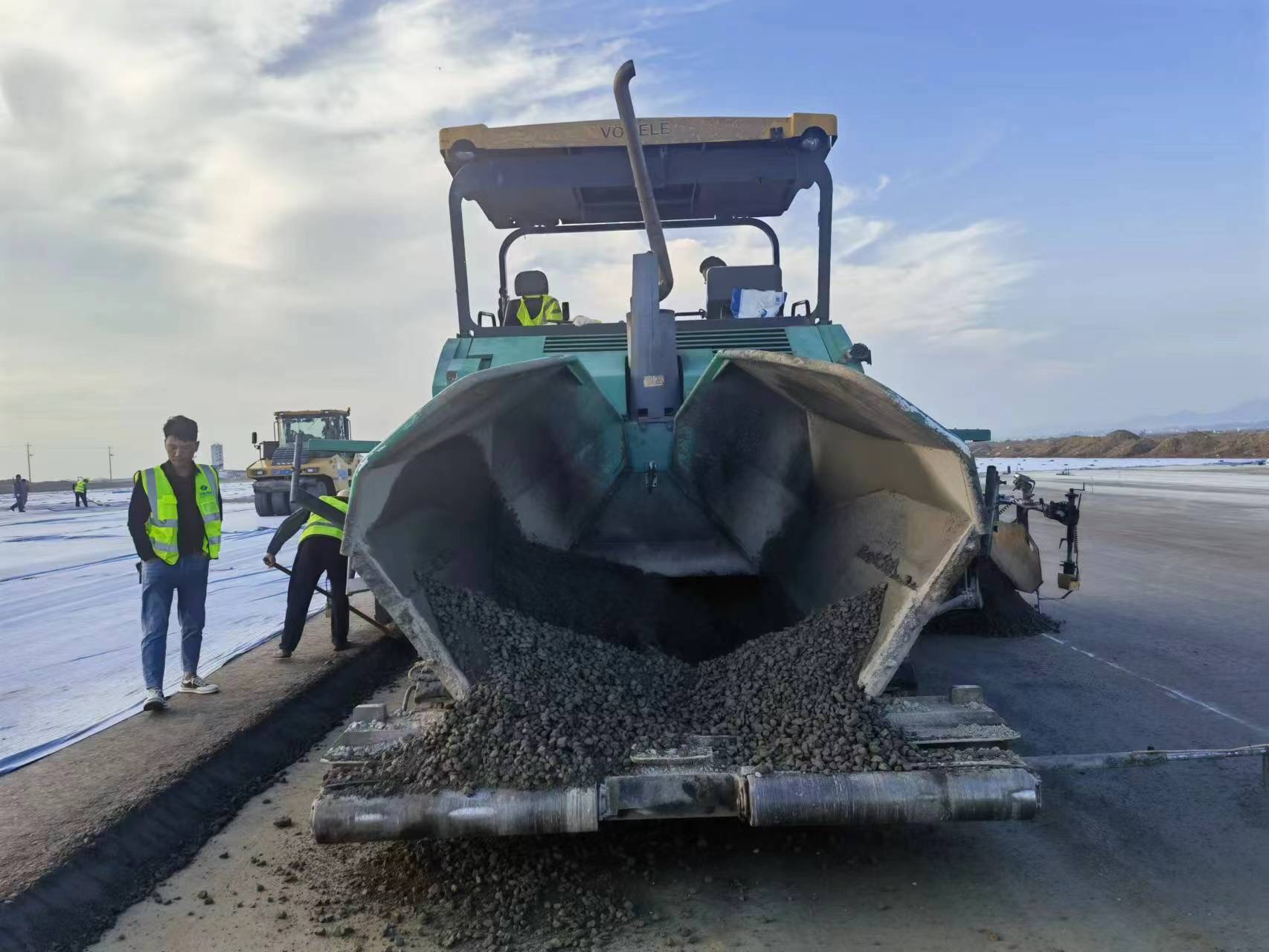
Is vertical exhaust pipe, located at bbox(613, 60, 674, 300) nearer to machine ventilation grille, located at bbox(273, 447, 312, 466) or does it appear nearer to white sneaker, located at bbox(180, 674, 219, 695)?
white sneaker, located at bbox(180, 674, 219, 695)

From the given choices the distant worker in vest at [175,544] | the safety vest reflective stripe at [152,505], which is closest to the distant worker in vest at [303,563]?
the distant worker in vest at [175,544]

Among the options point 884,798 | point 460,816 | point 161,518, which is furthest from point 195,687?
point 884,798

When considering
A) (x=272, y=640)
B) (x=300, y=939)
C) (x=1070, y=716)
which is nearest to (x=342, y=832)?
(x=300, y=939)

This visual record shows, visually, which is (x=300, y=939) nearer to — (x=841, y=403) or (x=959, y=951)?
(x=959, y=951)

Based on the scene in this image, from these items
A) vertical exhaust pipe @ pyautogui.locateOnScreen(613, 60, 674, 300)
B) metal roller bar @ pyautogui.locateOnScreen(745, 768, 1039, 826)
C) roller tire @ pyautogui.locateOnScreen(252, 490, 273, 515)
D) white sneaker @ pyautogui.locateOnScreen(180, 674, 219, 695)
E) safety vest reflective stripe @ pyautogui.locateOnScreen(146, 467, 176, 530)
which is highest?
vertical exhaust pipe @ pyautogui.locateOnScreen(613, 60, 674, 300)

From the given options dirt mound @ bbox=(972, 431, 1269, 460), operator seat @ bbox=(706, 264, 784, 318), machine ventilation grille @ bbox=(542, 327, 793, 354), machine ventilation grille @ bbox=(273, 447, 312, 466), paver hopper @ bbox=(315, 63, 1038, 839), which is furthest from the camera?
dirt mound @ bbox=(972, 431, 1269, 460)

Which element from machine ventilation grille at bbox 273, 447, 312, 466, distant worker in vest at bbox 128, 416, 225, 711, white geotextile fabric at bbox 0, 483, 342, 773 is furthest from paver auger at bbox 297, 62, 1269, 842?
machine ventilation grille at bbox 273, 447, 312, 466

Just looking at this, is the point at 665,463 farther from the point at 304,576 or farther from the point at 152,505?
the point at 152,505

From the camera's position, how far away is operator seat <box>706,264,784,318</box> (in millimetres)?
5383

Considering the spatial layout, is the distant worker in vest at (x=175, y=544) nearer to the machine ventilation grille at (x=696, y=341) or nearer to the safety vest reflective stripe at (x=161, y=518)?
the safety vest reflective stripe at (x=161, y=518)

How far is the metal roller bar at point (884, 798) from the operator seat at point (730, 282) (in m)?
3.38

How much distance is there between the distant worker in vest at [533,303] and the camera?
539 cm

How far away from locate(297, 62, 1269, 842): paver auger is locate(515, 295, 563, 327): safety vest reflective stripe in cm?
9

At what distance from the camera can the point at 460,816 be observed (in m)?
2.49
